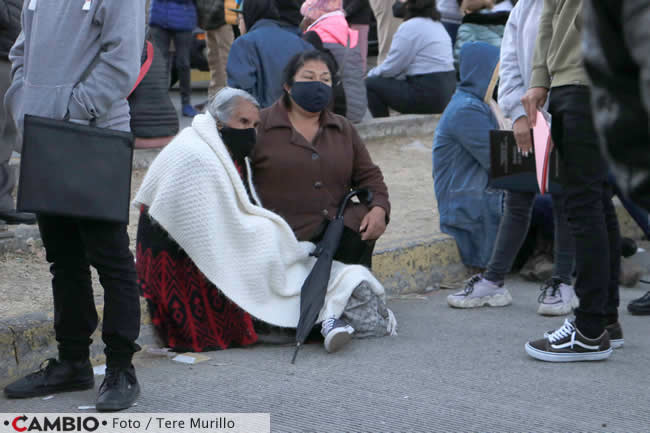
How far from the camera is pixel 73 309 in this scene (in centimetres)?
338

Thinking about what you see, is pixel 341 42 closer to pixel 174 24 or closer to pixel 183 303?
pixel 174 24

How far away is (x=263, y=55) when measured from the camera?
239 inches

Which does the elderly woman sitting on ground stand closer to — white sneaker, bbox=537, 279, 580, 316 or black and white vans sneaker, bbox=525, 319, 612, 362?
black and white vans sneaker, bbox=525, 319, 612, 362

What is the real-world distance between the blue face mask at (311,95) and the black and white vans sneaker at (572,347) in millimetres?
1599

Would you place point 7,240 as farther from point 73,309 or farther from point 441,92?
point 441,92

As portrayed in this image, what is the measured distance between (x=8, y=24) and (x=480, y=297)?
9.62 feet

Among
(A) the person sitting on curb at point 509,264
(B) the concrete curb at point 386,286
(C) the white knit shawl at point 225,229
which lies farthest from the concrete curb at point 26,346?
(A) the person sitting on curb at point 509,264

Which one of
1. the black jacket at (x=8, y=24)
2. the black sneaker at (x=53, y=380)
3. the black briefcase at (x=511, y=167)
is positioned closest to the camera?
the black sneaker at (x=53, y=380)

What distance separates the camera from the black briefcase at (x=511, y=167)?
4871 millimetres

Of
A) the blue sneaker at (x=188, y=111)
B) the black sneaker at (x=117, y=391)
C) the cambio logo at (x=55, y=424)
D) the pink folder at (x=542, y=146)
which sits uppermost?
the pink folder at (x=542, y=146)

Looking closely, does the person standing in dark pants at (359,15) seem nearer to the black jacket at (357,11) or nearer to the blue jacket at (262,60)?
the black jacket at (357,11)

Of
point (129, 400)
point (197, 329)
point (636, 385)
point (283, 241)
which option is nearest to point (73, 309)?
point (129, 400)

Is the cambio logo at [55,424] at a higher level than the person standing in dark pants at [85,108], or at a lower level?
lower

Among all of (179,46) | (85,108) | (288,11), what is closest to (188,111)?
(179,46)
